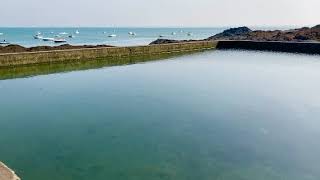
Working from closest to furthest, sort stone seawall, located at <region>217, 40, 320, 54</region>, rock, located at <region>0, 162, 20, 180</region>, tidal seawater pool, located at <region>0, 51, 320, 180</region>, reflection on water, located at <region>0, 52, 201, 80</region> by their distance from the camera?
rock, located at <region>0, 162, 20, 180</region> → tidal seawater pool, located at <region>0, 51, 320, 180</region> → reflection on water, located at <region>0, 52, 201, 80</region> → stone seawall, located at <region>217, 40, 320, 54</region>

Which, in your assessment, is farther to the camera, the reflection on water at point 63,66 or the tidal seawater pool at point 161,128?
the reflection on water at point 63,66

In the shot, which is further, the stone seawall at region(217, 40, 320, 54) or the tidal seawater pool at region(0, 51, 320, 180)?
the stone seawall at region(217, 40, 320, 54)

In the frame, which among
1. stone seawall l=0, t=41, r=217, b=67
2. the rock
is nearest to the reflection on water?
stone seawall l=0, t=41, r=217, b=67

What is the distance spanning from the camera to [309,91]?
22156mm

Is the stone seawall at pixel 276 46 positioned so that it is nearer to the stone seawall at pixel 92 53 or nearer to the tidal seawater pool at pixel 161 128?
the stone seawall at pixel 92 53

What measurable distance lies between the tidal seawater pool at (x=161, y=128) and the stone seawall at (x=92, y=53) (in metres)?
5.77

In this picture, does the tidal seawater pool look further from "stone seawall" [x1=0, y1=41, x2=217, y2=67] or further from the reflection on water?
"stone seawall" [x1=0, y1=41, x2=217, y2=67]

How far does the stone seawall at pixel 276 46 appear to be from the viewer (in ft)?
151

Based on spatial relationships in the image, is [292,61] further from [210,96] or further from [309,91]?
[210,96]

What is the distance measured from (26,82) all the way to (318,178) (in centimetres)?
1913

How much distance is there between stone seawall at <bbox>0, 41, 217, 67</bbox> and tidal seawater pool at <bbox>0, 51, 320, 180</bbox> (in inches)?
227

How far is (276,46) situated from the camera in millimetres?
49281

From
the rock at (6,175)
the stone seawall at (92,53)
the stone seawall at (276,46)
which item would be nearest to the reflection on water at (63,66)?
the stone seawall at (92,53)

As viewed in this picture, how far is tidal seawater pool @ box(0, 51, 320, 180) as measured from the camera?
11.0 m
